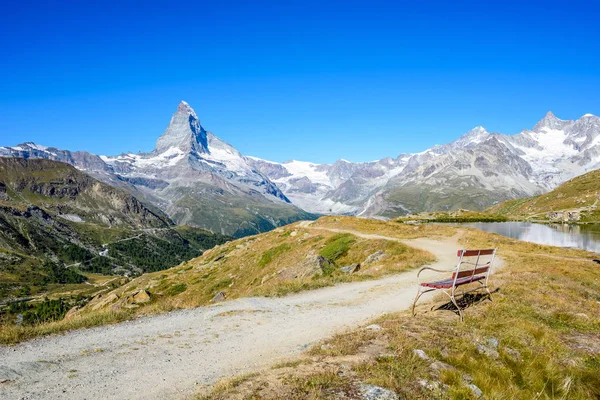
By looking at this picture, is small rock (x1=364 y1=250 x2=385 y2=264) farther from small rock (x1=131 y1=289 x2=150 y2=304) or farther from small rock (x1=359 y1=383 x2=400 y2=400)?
small rock (x1=359 y1=383 x2=400 y2=400)

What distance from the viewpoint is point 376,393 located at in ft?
28.4

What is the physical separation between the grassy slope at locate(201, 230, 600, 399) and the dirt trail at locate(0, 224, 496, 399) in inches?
78.6

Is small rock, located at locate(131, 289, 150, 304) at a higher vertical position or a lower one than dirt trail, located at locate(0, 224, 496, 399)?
lower

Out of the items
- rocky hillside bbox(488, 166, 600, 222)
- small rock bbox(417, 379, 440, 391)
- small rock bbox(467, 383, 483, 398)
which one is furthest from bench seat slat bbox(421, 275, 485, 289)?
rocky hillside bbox(488, 166, 600, 222)

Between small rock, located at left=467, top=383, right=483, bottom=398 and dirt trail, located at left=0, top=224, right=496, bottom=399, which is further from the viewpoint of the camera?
dirt trail, located at left=0, top=224, right=496, bottom=399

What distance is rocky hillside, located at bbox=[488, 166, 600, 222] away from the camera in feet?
417

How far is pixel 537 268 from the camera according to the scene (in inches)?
1166

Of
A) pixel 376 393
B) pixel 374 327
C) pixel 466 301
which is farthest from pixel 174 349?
pixel 466 301

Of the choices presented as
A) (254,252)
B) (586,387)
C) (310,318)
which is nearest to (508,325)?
(586,387)

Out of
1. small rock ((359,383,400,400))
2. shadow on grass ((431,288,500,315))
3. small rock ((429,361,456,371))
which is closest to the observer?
small rock ((359,383,400,400))

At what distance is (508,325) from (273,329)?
10.0m

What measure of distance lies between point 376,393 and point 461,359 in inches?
161

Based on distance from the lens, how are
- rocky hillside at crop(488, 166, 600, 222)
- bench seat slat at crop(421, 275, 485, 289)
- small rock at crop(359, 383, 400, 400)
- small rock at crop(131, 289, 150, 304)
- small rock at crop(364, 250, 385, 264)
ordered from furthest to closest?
rocky hillside at crop(488, 166, 600, 222) → small rock at crop(131, 289, 150, 304) → small rock at crop(364, 250, 385, 264) → bench seat slat at crop(421, 275, 485, 289) → small rock at crop(359, 383, 400, 400)

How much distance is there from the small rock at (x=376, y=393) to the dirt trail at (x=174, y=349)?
3.80 meters
